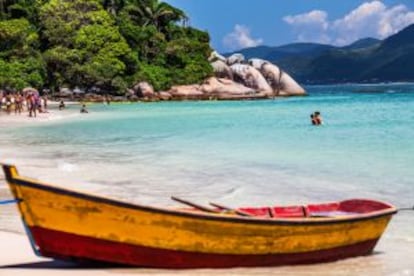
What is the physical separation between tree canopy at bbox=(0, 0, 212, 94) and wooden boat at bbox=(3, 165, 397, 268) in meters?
53.8

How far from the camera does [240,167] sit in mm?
17297

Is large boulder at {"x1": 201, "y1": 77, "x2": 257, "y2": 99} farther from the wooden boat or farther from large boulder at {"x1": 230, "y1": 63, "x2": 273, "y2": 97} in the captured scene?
the wooden boat

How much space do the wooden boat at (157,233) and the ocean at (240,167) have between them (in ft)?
1.05

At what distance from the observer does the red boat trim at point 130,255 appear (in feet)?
21.2

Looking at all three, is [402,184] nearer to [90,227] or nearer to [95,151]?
[90,227]

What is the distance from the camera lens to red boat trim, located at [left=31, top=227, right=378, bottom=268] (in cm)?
646

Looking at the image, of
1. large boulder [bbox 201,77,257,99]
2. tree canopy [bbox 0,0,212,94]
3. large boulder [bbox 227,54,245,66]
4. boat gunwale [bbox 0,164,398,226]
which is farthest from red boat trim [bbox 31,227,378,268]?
large boulder [bbox 227,54,245,66]

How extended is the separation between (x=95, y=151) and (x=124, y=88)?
1981 inches

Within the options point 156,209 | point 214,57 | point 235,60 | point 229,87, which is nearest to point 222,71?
point 214,57

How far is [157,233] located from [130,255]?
1.29 ft

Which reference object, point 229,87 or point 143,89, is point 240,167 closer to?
point 143,89

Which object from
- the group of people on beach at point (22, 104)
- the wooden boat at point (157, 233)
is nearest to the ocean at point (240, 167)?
the wooden boat at point (157, 233)

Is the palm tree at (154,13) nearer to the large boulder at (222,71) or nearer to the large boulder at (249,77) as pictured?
the large boulder at (222,71)

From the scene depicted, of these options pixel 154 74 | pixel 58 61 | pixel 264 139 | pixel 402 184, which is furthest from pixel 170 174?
pixel 154 74
